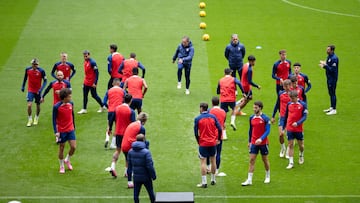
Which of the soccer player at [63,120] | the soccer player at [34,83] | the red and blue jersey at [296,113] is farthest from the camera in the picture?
the soccer player at [34,83]

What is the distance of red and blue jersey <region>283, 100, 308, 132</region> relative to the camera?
1936 cm

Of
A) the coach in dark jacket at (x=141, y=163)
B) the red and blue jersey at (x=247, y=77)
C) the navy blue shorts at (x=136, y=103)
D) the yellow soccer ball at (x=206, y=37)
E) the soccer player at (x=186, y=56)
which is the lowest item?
the coach in dark jacket at (x=141, y=163)

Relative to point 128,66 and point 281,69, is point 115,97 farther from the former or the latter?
point 281,69

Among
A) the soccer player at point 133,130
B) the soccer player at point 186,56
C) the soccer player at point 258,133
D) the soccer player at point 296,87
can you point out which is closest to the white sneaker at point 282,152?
the soccer player at point 296,87

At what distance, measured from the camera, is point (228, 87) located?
21609mm

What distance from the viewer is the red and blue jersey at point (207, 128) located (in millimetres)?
18000

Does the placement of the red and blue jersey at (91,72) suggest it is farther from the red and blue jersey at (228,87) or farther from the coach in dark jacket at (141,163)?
the coach in dark jacket at (141,163)

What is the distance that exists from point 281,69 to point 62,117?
26.7ft

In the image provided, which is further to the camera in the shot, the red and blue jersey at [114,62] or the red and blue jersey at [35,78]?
the red and blue jersey at [114,62]

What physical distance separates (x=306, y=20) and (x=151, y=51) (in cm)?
901

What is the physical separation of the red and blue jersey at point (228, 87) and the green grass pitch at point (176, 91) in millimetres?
1428

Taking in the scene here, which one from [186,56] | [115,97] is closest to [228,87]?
[115,97]

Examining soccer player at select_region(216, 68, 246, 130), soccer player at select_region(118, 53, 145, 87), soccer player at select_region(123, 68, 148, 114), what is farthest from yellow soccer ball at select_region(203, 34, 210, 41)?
soccer player at select_region(216, 68, 246, 130)

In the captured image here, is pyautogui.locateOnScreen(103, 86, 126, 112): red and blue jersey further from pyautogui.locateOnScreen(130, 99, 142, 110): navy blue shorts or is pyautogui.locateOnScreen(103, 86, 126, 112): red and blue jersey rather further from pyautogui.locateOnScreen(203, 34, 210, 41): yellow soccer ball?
pyautogui.locateOnScreen(203, 34, 210, 41): yellow soccer ball
